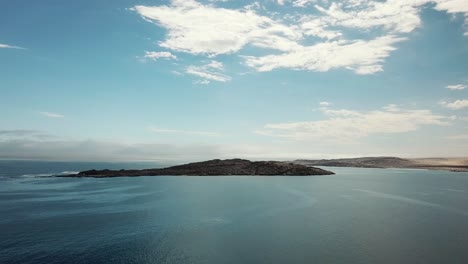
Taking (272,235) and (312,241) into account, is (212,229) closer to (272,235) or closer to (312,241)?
(272,235)

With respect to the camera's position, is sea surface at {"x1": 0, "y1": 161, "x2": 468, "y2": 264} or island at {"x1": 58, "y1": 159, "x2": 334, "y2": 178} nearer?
sea surface at {"x1": 0, "y1": 161, "x2": 468, "y2": 264}

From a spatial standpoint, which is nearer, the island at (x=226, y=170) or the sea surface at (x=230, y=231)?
the sea surface at (x=230, y=231)

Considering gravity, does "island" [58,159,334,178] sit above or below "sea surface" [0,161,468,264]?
above

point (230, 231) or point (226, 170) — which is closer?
point (230, 231)

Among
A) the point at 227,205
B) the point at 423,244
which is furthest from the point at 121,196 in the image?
the point at 423,244

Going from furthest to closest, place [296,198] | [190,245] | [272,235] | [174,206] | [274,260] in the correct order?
1. [296,198]
2. [174,206]
3. [272,235]
4. [190,245]
5. [274,260]

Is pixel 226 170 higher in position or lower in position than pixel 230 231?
higher

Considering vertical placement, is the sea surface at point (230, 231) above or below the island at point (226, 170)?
below

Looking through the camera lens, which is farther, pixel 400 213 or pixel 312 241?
pixel 400 213
